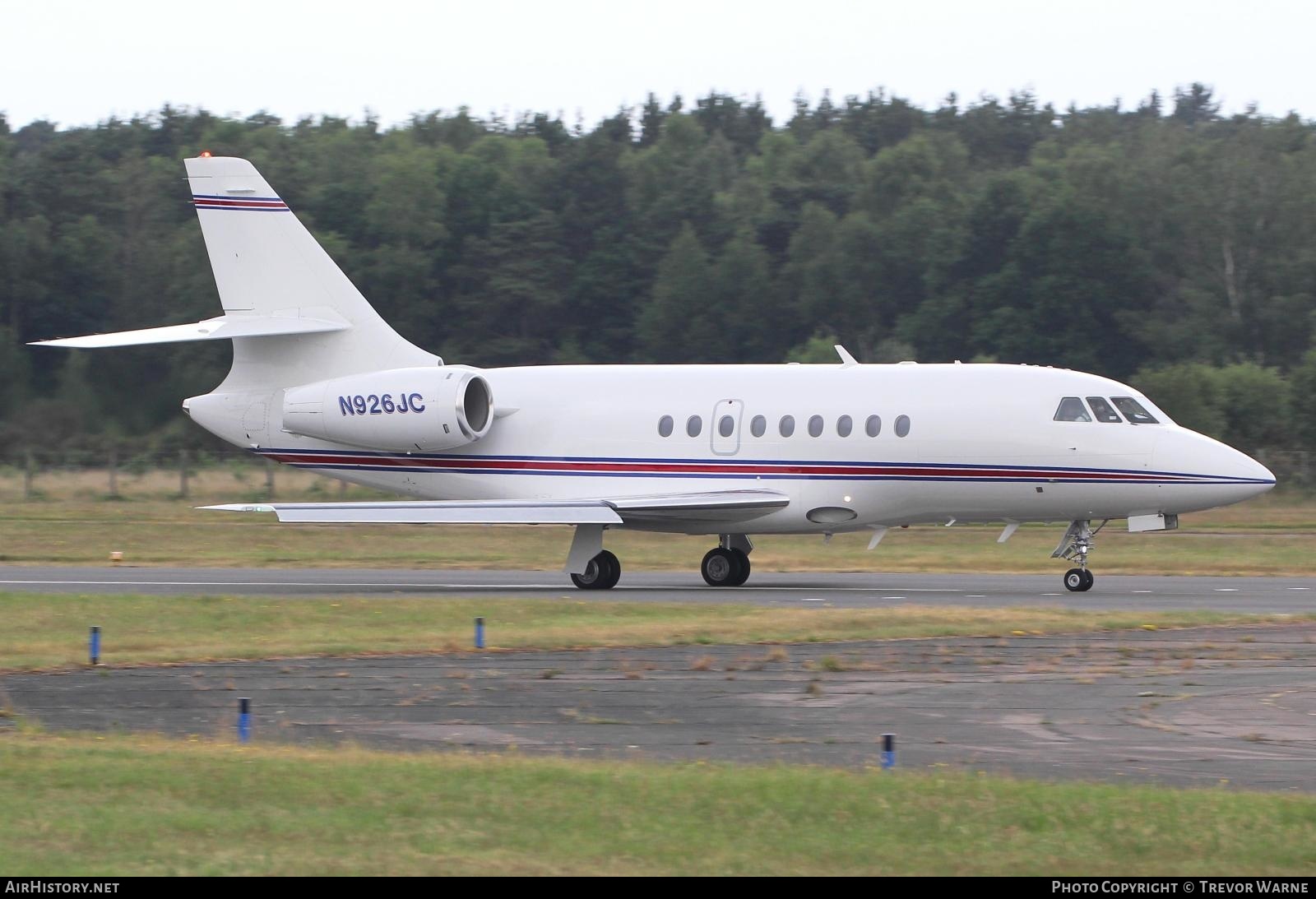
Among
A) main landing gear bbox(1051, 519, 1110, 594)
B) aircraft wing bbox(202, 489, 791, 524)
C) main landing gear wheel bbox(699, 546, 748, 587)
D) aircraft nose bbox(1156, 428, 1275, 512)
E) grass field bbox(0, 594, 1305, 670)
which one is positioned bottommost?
grass field bbox(0, 594, 1305, 670)

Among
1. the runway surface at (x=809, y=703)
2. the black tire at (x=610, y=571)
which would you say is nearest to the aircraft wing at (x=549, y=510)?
the black tire at (x=610, y=571)

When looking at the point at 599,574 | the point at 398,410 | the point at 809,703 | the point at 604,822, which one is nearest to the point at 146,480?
the point at 398,410

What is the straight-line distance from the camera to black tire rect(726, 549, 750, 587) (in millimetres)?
28125

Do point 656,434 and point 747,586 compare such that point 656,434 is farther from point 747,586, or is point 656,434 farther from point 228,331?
point 228,331

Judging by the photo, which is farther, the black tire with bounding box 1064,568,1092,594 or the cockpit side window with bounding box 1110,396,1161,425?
the cockpit side window with bounding box 1110,396,1161,425

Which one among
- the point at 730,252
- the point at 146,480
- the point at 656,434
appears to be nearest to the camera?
the point at 656,434

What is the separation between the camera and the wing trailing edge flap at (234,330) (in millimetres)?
29078

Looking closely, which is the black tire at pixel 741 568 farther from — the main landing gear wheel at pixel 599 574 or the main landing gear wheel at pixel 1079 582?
the main landing gear wheel at pixel 1079 582

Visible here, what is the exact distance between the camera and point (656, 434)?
28.5 m

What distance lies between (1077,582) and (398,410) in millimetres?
11110

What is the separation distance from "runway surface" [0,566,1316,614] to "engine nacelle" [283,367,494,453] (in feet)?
7.71

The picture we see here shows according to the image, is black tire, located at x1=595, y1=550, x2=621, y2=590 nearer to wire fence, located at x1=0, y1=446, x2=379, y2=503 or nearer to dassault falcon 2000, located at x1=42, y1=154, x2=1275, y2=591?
dassault falcon 2000, located at x1=42, y1=154, x2=1275, y2=591

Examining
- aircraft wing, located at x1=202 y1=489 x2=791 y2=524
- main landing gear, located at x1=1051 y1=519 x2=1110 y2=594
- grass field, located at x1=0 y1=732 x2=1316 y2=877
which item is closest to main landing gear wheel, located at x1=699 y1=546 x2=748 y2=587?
aircraft wing, located at x1=202 y1=489 x2=791 y2=524

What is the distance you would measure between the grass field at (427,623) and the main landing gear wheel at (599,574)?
2908mm
